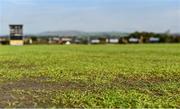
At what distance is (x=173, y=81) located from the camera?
9.61 m

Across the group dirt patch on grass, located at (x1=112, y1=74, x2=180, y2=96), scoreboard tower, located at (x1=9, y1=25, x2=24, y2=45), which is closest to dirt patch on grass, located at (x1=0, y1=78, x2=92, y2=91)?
dirt patch on grass, located at (x1=112, y1=74, x2=180, y2=96)

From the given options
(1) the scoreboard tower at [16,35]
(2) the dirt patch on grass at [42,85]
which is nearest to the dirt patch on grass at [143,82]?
(2) the dirt patch on grass at [42,85]

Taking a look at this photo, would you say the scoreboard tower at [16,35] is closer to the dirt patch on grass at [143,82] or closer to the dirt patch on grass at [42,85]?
the dirt patch on grass at [143,82]

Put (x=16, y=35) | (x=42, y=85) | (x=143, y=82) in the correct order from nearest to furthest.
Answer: (x=42, y=85)
(x=143, y=82)
(x=16, y=35)

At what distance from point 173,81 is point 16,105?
456 cm

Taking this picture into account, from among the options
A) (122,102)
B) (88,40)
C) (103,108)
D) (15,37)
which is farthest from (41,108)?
(88,40)

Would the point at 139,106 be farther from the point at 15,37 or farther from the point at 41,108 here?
the point at 15,37

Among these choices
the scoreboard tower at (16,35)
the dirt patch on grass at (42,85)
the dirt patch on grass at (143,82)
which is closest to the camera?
the dirt patch on grass at (143,82)

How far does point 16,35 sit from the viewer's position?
6675 cm

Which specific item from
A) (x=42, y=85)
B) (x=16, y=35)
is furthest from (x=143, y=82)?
(x=16, y=35)

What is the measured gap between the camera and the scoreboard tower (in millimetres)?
65450

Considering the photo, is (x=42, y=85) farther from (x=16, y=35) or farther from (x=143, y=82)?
(x=16, y=35)

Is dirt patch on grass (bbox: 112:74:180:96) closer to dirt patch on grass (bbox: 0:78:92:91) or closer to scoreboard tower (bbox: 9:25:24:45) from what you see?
dirt patch on grass (bbox: 0:78:92:91)

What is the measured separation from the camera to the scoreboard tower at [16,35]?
2577 inches
